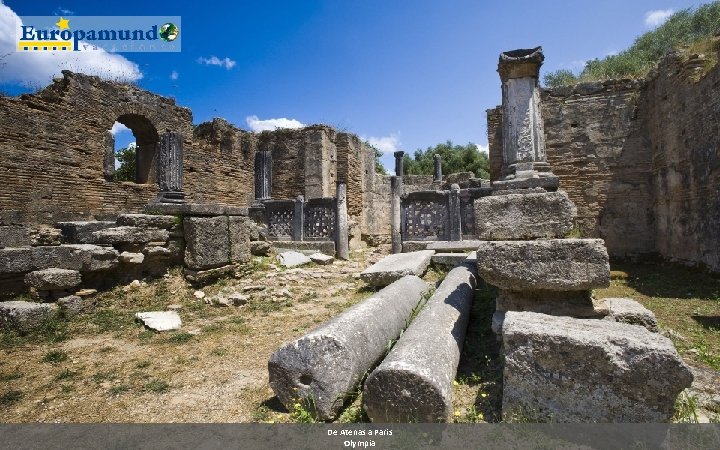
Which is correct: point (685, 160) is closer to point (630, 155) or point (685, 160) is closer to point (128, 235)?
point (630, 155)

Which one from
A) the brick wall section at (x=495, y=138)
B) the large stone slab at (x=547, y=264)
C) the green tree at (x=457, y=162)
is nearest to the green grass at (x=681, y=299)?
the large stone slab at (x=547, y=264)

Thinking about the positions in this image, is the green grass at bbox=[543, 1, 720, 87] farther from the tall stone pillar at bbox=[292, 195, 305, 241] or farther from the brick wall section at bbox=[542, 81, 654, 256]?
the tall stone pillar at bbox=[292, 195, 305, 241]

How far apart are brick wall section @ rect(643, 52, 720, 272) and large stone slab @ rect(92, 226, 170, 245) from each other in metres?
10.4

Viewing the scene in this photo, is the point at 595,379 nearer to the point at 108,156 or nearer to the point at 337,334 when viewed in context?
the point at 337,334

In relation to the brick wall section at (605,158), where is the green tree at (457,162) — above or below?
above

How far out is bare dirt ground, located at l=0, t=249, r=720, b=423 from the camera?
8.98 feet

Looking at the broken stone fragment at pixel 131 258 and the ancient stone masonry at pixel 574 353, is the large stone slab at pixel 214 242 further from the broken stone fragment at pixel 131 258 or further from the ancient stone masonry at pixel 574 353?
the ancient stone masonry at pixel 574 353

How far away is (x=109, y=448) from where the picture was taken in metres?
2.30

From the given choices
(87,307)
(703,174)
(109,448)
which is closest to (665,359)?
(109,448)

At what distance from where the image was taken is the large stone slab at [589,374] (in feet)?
6.47

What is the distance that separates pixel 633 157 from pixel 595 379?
1023 cm

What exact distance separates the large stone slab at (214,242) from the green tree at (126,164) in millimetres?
22325

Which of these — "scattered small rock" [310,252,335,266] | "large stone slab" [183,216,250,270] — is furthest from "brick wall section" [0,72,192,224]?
"scattered small rock" [310,252,335,266]

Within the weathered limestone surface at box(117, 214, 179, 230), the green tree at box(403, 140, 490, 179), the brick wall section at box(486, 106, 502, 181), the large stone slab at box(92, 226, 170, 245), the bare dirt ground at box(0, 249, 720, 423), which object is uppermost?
the green tree at box(403, 140, 490, 179)
